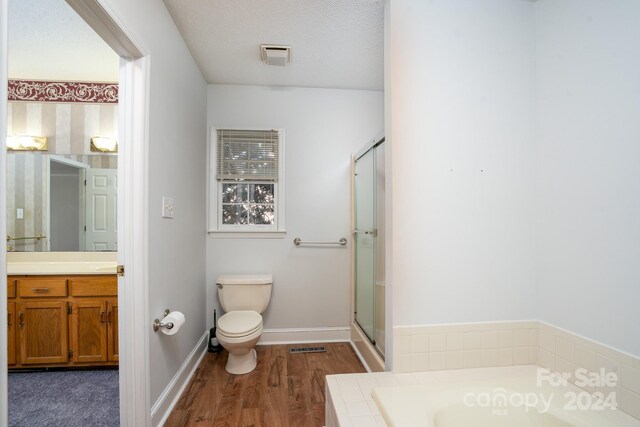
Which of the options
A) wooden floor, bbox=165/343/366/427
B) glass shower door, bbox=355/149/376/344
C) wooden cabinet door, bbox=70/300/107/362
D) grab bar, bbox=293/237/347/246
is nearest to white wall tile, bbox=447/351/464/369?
glass shower door, bbox=355/149/376/344

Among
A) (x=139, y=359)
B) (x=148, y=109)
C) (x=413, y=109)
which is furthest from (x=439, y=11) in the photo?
(x=139, y=359)

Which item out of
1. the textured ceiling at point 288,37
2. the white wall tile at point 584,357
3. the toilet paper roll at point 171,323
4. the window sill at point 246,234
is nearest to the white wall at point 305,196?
the window sill at point 246,234

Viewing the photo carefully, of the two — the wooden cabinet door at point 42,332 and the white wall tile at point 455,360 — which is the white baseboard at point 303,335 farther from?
the wooden cabinet door at point 42,332

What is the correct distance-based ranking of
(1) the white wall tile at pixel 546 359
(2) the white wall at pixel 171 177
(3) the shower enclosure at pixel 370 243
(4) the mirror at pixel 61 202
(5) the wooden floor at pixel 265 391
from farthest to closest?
(4) the mirror at pixel 61 202 < (3) the shower enclosure at pixel 370 243 < (5) the wooden floor at pixel 265 391 < (2) the white wall at pixel 171 177 < (1) the white wall tile at pixel 546 359

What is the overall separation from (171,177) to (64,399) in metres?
1.57

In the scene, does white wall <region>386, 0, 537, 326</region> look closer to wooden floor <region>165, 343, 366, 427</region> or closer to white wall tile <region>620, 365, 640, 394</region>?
white wall tile <region>620, 365, 640, 394</region>

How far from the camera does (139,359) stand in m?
1.28

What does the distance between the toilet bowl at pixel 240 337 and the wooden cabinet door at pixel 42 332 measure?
1.15 m

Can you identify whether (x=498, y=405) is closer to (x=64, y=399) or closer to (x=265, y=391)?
(x=265, y=391)

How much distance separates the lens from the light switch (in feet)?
5.05

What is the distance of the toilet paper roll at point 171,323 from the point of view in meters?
1.45

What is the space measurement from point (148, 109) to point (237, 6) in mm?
820

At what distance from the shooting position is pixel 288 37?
1.86 m

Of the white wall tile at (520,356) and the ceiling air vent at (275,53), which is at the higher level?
the ceiling air vent at (275,53)
